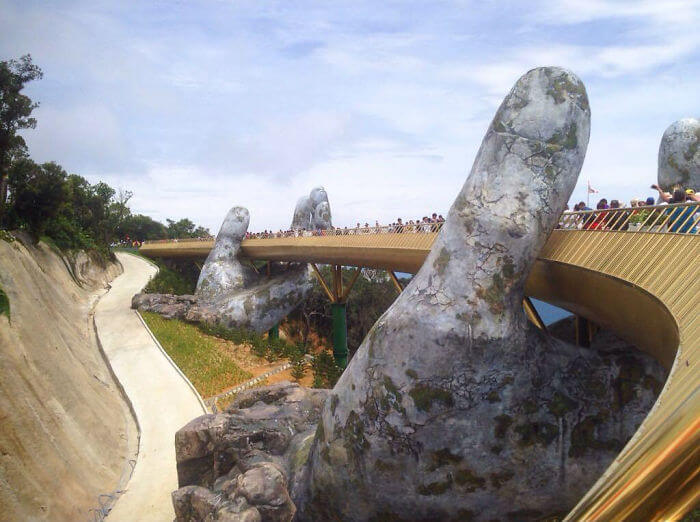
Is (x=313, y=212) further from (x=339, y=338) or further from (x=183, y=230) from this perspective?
(x=183, y=230)

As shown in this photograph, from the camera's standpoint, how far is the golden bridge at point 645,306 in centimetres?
224

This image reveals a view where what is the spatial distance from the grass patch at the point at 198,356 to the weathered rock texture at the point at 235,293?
1.26 m

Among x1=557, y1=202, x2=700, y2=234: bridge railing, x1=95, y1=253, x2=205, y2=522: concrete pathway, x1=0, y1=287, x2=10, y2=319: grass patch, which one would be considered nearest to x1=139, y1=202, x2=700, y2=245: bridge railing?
x1=557, y1=202, x2=700, y2=234: bridge railing

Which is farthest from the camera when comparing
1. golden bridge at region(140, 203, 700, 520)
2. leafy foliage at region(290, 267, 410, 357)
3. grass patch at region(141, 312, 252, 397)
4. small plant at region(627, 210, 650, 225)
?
leafy foliage at region(290, 267, 410, 357)

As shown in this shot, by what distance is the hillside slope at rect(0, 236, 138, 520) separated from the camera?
1112 centimetres

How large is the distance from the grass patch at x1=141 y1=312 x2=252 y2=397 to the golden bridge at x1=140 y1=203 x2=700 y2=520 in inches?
400

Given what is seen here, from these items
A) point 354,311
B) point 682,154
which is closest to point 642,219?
point 682,154

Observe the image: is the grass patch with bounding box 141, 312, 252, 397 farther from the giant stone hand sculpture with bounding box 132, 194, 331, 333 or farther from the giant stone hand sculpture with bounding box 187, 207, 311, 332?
the giant stone hand sculpture with bounding box 187, 207, 311, 332

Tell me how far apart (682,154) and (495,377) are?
942 cm

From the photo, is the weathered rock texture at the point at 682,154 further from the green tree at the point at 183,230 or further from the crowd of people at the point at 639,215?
the green tree at the point at 183,230

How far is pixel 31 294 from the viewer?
17422mm

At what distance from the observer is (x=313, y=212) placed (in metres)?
35.2

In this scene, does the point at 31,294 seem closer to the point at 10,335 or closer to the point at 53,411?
the point at 10,335

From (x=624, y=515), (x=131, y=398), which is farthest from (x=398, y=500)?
(x=131, y=398)
